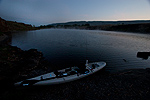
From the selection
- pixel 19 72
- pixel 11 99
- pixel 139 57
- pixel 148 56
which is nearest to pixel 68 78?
pixel 11 99

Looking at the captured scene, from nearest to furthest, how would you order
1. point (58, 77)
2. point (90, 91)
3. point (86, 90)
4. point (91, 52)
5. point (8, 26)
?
point (90, 91), point (86, 90), point (58, 77), point (91, 52), point (8, 26)

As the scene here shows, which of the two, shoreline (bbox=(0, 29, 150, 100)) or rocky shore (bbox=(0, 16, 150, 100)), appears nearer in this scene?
rocky shore (bbox=(0, 16, 150, 100))

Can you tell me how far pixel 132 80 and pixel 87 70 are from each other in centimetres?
803

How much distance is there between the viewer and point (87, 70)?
15.5 metres

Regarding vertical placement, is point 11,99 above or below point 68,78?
above

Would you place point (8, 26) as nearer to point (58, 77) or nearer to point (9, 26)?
point (9, 26)

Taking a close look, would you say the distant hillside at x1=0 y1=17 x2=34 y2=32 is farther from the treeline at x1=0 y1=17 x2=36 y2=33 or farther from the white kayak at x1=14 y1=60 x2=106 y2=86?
the white kayak at x1=14 y1=60 x2=106 y2=86

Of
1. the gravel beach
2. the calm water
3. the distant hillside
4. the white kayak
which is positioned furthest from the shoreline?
the distant hillside

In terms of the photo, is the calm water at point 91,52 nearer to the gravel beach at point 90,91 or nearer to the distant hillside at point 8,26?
the gravel beach at point 90,91

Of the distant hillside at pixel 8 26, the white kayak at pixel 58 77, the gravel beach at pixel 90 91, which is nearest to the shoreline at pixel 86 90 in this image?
the gravel beach at pixel 90 91

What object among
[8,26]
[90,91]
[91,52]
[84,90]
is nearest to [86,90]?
[84,90]

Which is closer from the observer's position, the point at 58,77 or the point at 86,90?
the point at 86,90

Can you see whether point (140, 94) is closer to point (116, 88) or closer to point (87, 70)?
point (116, 88)

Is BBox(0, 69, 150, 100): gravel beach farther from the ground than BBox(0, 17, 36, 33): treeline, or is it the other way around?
BBox(0, 17, 36, 33): treeline
